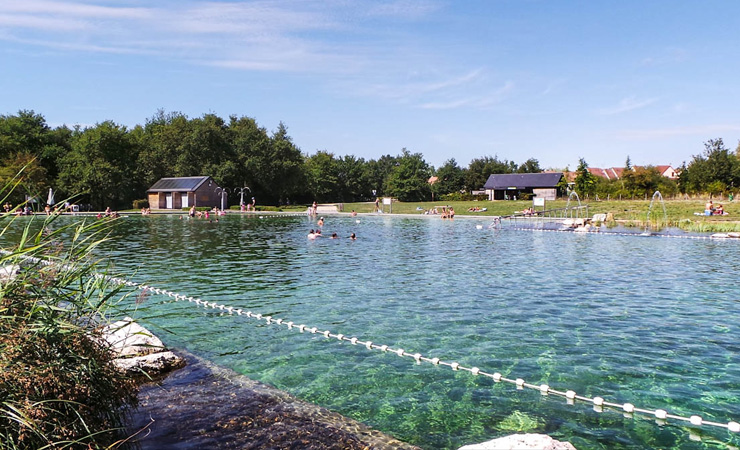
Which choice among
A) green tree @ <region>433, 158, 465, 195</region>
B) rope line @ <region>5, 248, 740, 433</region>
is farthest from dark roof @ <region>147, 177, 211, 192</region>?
rope line @ <region>5, 248, 740, 433</region>

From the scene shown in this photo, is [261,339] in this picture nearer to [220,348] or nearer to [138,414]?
[220,348]

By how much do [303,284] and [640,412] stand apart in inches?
451

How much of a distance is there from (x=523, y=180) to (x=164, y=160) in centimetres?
5850

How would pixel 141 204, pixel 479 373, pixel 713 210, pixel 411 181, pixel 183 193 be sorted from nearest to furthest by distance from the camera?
1. pixel 479 373
2. pixel 713 210
3. pixel 183 193
4. pixel 141 204
5. pixel 411 181

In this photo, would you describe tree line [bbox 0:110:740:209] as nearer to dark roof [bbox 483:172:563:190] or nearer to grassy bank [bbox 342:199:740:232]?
dark roof [bbox 483:172:563:190]

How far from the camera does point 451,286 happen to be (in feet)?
55.7

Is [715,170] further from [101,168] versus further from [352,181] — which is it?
[101,168]

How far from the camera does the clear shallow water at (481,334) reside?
7.39 meters

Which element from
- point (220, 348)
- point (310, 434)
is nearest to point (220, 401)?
point (310, 434)

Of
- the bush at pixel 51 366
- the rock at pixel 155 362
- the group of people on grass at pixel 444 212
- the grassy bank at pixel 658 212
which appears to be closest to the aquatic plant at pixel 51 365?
the bush at pixel 51 366

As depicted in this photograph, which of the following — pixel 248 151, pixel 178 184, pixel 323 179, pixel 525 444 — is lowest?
pixel 525 444

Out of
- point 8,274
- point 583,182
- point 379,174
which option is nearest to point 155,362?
point 8,274

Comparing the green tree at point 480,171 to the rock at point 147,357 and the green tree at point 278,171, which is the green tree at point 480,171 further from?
the rock at point 147,357

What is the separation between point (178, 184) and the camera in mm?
75750
